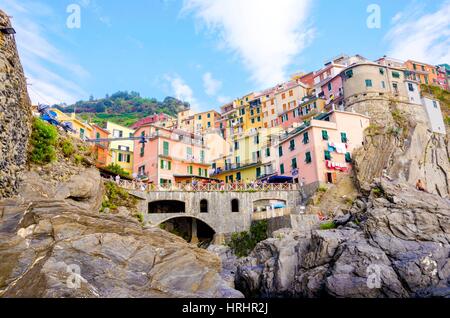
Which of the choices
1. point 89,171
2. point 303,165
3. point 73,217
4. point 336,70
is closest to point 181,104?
point 336,70

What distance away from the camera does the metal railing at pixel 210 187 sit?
4122 cm

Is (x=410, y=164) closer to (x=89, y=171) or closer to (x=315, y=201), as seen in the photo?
(x=315, y=201)

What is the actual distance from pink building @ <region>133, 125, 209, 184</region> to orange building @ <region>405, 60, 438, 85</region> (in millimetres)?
43661

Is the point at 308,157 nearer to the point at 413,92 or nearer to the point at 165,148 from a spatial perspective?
the point at 165,148

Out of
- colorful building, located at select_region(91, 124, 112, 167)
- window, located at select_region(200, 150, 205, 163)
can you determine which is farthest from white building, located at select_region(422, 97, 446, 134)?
colorful building, located at select_region(91, 124, 112, 167)

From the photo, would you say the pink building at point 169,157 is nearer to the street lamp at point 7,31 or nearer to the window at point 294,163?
the window at point 294,163

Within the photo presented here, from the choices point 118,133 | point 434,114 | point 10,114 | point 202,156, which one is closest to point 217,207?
point 202,156

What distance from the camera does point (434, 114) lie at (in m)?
60.6

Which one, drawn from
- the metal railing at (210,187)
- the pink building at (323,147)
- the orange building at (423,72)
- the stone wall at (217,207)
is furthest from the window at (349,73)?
the stone wall at (217,207)

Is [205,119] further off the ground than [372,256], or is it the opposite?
[205,119]

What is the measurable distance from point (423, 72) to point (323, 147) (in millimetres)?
40412

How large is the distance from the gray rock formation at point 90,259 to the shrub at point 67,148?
489 inches

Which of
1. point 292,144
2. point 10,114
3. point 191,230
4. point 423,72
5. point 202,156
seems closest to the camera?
point 10,114

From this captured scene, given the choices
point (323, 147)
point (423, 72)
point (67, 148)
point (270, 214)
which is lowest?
point (270, 214)
